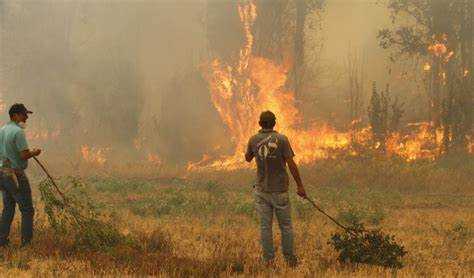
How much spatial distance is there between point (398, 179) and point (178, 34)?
35978 millimetres

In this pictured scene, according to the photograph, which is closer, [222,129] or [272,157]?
[272,157]

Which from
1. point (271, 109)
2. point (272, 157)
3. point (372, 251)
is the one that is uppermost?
point (271, 109)

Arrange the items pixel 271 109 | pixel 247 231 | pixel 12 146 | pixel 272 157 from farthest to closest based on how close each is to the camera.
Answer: pixel 271 109
pixel 247 231
pixel 12 146
pixel 272 157

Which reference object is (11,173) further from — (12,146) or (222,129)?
(222,129)

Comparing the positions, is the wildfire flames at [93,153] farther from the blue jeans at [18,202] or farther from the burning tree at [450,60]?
the blue jeans at [18,202]

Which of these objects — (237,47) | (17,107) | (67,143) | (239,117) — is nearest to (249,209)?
(17,107)

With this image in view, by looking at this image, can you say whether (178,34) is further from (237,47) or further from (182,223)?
(182,223)

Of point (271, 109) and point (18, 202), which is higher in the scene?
point (271, 109)

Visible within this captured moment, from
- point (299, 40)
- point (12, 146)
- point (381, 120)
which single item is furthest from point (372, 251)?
point (299, 40)

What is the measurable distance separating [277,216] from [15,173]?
435 cm

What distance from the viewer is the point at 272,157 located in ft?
25.6

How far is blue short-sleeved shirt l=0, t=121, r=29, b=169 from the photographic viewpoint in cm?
871

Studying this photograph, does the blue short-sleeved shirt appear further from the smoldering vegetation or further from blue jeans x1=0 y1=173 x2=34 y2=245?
the smoldering vegetation

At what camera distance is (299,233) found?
1130cm
